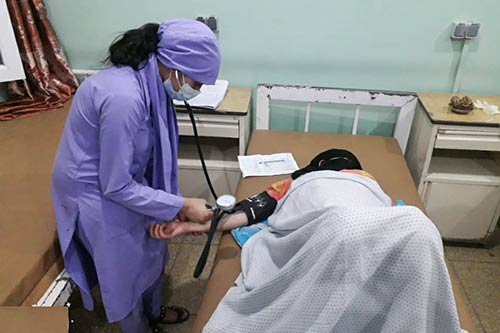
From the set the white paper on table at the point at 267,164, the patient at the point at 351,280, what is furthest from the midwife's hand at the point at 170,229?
the white paper on table at the point at 267,164

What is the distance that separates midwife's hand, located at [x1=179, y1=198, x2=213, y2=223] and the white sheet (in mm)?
311

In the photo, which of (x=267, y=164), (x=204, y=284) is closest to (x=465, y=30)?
(x=267, y=164)

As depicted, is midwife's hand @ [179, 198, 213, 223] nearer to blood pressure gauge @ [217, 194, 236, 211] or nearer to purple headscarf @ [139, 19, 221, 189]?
blood pressure gauge @ [217, 194, 236, 211]

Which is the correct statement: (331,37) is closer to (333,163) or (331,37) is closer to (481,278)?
(333,163)

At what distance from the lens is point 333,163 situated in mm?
1546

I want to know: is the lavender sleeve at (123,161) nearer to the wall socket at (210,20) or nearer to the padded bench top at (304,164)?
the padded bench top at (304,164)

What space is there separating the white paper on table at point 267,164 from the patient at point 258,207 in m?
0.18

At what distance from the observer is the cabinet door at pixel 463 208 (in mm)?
1903

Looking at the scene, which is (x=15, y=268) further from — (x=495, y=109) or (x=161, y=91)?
(x=495, y=109)

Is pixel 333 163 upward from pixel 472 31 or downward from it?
downward

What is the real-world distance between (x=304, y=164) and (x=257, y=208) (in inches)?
18.4

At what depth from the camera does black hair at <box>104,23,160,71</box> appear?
1.14m

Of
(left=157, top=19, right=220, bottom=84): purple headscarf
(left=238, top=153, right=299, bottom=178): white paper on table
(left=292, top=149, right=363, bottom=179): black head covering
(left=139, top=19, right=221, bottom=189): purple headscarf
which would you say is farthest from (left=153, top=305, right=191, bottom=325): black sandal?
(left=157, top=19, right=220, bottom=84): purple headscarf

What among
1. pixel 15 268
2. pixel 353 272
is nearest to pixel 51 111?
pixel 15 268
